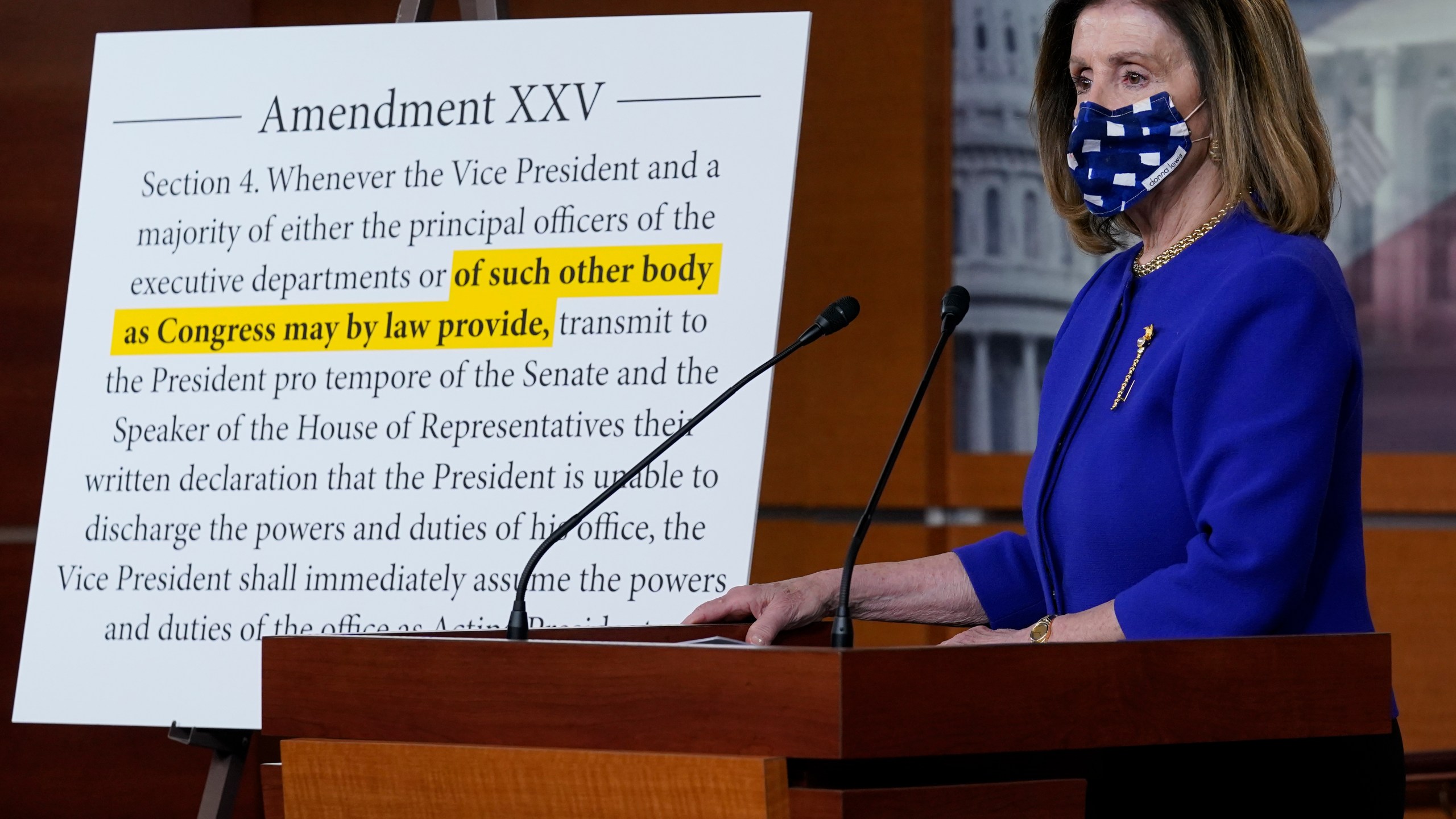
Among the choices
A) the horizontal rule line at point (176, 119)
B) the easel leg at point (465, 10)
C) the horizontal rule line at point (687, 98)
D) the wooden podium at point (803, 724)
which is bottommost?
the wooden podium at point (803, 724)

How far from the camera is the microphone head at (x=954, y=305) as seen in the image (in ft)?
5.19

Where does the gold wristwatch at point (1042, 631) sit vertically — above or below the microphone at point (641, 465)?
below

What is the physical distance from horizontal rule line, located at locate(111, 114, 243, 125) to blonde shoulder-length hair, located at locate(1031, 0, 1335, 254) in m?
1.68

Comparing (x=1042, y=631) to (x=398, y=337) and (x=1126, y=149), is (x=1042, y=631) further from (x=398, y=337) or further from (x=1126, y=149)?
(x=398, y=337)

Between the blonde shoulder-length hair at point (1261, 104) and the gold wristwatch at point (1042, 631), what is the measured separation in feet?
1.56

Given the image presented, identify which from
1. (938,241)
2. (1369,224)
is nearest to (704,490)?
(938,241)

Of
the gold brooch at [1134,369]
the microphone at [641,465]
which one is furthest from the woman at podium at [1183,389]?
the microphone at [641,465]

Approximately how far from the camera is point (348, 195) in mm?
2693

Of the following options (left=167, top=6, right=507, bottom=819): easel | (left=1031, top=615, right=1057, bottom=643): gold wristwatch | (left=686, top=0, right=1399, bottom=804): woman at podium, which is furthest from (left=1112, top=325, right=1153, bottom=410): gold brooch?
(left=167, top=6, right=507, bottom=819): easel

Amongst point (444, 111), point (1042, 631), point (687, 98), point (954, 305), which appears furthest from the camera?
point (444, 111)

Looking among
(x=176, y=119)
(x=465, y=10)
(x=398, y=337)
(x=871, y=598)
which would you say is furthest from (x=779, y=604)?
(x=176, y=119)

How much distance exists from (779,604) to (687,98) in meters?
1.14

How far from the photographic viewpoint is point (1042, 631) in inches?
58.9

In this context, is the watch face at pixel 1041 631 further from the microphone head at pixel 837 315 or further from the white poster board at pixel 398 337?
the white poster board at pixel 398 337
